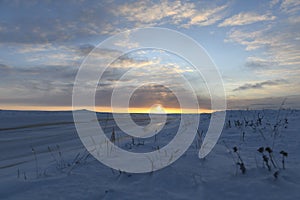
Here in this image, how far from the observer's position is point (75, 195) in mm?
2455

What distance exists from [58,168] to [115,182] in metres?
1.24

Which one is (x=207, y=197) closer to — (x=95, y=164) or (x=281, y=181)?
(x=281, y=181)

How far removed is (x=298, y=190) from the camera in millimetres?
2221

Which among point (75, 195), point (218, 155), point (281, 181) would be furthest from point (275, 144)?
point (75, 195)

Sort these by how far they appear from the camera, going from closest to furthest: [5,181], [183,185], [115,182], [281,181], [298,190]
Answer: [298,190] → [281,181] → [183,185] → [115,182] → [5,181]

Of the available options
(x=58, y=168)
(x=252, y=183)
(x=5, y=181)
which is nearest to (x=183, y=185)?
(x=252, y=183)

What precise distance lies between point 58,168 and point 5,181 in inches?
25.5

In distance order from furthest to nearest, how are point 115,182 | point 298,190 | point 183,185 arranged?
point 115,182
point 183,185
point 298,190

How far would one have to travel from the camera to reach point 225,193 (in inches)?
91.2

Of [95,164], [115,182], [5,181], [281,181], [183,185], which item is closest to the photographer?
[281,181]

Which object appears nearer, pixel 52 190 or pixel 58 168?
pixel 52 190

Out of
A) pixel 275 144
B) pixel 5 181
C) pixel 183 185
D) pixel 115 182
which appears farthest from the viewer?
pixel 275 144

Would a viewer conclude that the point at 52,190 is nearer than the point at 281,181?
No

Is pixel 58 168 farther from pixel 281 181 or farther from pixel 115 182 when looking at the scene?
pixel 281 181
